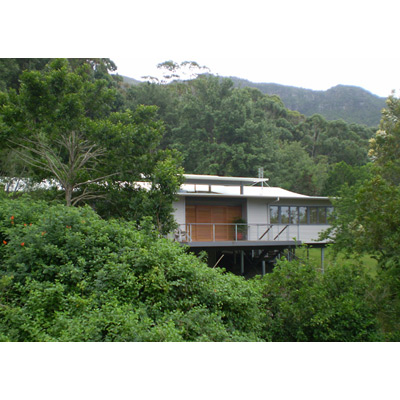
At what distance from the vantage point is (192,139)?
32.8 metres

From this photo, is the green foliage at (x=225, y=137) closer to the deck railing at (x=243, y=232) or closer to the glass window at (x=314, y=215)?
the glass window at (x=314, y=215)

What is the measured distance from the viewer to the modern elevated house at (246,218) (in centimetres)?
1645

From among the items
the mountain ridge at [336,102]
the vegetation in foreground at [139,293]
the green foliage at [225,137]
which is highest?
the mountain ridge at [336,102]

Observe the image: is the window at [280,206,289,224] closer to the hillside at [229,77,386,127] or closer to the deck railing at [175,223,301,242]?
the deck railing at [175,223,301,242]

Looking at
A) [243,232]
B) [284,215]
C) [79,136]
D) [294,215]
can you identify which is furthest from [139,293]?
[294,215]

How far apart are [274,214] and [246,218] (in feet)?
5.55

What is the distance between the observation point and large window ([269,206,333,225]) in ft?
61.6

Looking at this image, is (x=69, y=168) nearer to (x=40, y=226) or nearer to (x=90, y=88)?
(x=90, y=88)

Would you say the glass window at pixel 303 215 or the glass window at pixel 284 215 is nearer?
the glass window at pixel 284 215

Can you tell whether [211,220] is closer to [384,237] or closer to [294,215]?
[294,215]

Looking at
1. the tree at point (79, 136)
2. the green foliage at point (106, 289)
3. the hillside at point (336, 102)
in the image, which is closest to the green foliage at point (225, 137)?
the tree at point (79, 136)

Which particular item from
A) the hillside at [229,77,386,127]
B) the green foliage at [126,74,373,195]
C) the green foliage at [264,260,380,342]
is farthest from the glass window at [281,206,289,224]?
the hillside at [229,77,386,127]

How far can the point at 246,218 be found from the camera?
1823cm

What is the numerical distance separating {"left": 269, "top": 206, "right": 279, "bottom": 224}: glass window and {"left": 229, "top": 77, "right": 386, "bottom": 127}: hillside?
5565 cm
